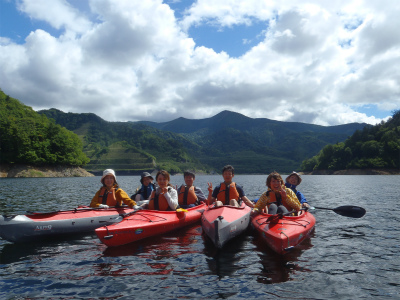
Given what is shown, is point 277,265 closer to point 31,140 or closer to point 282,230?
point 282,230

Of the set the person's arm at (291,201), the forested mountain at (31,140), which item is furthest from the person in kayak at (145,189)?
the forested mountain at (31,140)

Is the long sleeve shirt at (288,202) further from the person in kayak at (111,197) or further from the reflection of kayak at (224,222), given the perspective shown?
the person in kayak at (111,197)

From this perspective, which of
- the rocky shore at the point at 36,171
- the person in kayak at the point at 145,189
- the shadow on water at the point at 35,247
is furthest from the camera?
the rocky shore at the point at 36,171

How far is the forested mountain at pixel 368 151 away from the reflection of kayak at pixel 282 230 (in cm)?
13400

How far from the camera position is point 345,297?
635 cm

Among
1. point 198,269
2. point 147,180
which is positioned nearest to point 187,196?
point 147,180

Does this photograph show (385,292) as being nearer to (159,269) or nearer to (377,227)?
(159,269)

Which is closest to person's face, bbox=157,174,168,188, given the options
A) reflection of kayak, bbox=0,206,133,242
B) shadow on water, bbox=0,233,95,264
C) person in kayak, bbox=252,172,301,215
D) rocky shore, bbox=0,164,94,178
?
reflection of kayak, bbox=0,206,133,242

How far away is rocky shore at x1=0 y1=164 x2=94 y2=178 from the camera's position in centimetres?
7450

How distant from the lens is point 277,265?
27.7ft

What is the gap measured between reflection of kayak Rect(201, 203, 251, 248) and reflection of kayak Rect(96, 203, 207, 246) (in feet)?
5.15

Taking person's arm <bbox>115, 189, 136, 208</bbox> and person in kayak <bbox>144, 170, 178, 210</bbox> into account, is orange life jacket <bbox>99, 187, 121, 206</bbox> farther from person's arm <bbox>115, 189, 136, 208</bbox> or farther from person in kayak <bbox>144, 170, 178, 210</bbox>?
person in kayak <bbox>144, 170, 178, 210</bbox>

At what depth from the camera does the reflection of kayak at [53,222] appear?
9859mm

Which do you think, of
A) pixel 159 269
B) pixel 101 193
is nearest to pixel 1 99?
pixel 101 193
